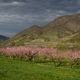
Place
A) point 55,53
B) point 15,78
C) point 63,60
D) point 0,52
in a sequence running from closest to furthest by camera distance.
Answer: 1. point 15,78
2. point 63,60
3. point 55,53
4. point 0,52

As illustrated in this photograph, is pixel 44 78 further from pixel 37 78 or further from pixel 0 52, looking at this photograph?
pixel 0 52

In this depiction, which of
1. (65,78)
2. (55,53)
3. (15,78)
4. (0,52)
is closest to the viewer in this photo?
(15,78)

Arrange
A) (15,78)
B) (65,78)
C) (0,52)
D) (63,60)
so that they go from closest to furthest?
(15,78) < (65,78) < (63,60) < (0,52)

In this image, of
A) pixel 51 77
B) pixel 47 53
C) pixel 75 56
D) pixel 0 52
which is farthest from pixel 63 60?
pixel 51 77

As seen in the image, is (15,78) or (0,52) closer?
(15,78)

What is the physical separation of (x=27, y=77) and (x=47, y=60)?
25.2 meters

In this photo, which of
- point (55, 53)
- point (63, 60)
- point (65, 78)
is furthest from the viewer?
point (55, 53)

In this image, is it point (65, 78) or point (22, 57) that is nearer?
point (65, 78)

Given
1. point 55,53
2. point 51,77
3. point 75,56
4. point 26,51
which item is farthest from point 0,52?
point 51,77

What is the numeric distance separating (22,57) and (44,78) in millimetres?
27443

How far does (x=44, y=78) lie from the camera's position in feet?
86.4

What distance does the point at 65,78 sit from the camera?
27.2m

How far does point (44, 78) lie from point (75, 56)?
24.0 meters

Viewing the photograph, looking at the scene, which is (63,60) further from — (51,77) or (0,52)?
(51,77)
